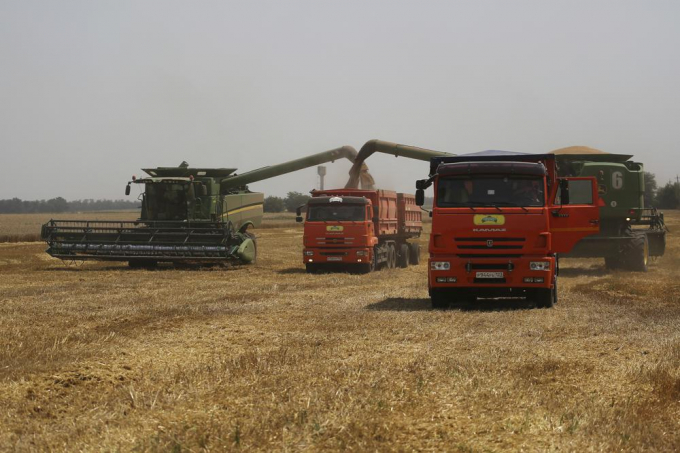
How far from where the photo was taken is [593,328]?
44.0ft

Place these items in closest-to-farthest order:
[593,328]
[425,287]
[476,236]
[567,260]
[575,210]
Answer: [593,328] < [476,236] < [575,210] < [425,287] < [567,260]

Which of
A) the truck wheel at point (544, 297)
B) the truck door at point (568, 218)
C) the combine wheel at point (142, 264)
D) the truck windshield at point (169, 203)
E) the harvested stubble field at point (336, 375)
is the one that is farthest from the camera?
the truck windshield at point (169, 203)

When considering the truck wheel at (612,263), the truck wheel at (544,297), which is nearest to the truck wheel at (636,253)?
the truck wheel at (612,263)

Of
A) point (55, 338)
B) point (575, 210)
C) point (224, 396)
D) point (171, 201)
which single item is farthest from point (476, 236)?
point (171, 201)

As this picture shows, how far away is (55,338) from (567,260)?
2656 cm

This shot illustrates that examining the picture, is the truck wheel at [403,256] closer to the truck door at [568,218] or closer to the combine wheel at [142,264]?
the combine wheel at [142,264]

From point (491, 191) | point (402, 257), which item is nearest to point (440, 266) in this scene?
point (491, 191)

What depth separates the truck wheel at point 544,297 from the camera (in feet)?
54.6

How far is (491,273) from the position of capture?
16250mm

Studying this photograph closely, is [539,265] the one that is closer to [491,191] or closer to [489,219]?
[489,219]

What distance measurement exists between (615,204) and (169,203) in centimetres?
1552

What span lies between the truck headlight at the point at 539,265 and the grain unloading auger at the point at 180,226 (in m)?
14.7

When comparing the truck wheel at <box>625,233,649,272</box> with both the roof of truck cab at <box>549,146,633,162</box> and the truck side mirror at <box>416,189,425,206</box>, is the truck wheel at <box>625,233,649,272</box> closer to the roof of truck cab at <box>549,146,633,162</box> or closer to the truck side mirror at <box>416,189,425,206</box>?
the roof of truck cab at <box>549,146,633,162</box>

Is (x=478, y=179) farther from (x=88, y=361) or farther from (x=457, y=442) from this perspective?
(x=457, y=442)
